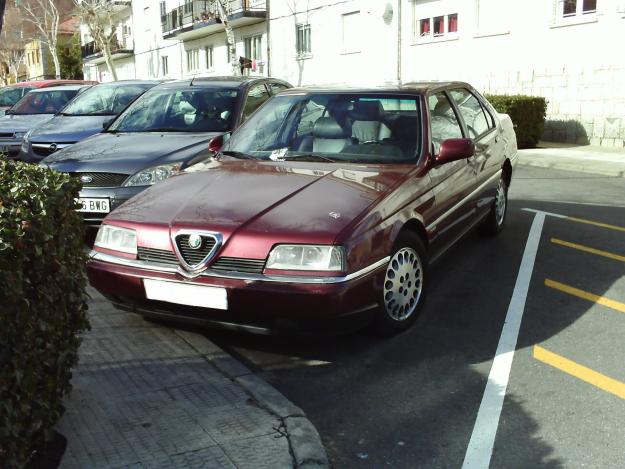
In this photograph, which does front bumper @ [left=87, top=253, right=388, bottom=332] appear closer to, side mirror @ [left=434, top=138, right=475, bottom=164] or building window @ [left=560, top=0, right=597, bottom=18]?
side mirror @ [left=434, top=138, right=475, bottom=164]

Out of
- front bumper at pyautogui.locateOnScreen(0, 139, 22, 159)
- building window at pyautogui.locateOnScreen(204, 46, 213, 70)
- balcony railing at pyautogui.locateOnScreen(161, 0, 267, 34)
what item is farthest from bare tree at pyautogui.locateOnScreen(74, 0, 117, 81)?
front bumper at pyautogui.locateOnScreen(0, 139, 22, 159)

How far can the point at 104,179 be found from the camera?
6.32 meters

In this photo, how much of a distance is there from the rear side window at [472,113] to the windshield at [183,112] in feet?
8.28

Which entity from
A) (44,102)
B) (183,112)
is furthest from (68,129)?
(44,102)

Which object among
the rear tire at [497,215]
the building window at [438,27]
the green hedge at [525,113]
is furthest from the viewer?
the building window at [438,27]

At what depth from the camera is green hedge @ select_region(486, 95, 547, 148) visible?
15.5 metres

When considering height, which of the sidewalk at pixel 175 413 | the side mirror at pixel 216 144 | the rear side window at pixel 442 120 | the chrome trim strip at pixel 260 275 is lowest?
the sidewalk at pixel 175 413

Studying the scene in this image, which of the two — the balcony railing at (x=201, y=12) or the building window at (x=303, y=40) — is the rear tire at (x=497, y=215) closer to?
the building window at (x=303, y=40)

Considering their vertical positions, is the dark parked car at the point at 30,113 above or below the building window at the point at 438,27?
below

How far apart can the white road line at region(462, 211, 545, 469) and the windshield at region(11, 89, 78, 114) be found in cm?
1086

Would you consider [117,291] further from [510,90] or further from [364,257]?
[510,90]

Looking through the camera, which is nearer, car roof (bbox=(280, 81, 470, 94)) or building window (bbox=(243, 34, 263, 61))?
car roof (bbox=(280, 81, 470, 94))

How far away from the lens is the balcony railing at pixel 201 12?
99.6ft

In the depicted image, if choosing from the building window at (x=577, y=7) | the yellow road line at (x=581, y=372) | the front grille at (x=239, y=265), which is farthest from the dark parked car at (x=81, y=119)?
the building window at (x=577, y=7)
